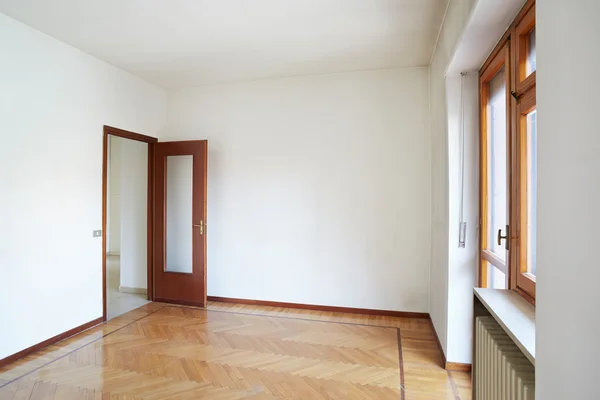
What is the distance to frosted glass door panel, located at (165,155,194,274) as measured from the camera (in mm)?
4770

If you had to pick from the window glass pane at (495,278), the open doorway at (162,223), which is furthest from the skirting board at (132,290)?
the window glass pane at (495,278)

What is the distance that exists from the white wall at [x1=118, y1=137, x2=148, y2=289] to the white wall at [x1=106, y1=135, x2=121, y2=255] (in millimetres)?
3673

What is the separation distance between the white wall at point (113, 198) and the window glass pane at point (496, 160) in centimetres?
814

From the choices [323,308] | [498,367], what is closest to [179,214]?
[323,308]

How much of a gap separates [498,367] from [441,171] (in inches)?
81.5

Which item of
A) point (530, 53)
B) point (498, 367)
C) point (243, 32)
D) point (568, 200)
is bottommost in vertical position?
point (498, 367)

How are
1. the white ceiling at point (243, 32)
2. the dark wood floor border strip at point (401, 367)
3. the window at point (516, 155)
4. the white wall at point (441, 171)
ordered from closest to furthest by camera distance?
the window at point (516, 155)
the dark wood floor border strip at point (401, 367)
the white wall at point (441, 171)
the white ceiling at point (243, 32)

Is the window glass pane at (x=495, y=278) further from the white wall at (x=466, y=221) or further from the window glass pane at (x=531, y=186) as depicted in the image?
the window glass pane at (x=531, y=186)

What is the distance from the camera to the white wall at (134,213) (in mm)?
4938

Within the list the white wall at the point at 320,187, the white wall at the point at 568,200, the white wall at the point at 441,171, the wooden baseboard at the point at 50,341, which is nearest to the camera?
the white wall at the point at 568,200

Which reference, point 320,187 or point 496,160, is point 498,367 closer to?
point 496,160

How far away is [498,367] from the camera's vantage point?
1.49 metres

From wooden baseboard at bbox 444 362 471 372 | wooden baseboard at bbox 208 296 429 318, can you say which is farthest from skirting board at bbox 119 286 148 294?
wooden baseboard at bbox 444 362 471 372

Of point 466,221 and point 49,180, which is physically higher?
point 49,180
